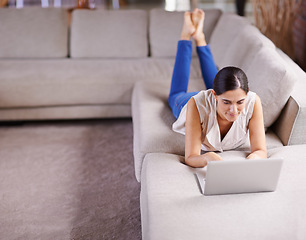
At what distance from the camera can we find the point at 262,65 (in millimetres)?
1838

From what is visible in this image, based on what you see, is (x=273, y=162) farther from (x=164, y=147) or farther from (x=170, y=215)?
(x=164, y=147)

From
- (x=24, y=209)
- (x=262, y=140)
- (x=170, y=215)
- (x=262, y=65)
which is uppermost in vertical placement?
(x=262, y=65)

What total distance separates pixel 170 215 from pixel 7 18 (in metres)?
2.47

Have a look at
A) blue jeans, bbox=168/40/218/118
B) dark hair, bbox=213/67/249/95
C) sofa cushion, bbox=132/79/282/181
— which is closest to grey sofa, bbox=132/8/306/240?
sofa cushion, bbox=132/79/282/181

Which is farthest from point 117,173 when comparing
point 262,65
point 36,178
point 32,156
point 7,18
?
point 7,18

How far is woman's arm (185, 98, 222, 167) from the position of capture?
→ 146cm

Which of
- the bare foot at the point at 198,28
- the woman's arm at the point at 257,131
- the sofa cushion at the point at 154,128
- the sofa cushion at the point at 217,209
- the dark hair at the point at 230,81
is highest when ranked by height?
the bare foot at the point at 198,28

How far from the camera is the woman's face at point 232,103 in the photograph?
135 centimetres

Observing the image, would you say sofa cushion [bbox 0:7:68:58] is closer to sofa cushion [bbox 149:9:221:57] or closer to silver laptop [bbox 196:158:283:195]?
sofa cushion [bbox 149:9:221:57]

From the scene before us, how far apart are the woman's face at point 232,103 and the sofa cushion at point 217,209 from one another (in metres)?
0.27

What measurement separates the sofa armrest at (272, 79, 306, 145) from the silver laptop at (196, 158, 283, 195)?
44 centimetres

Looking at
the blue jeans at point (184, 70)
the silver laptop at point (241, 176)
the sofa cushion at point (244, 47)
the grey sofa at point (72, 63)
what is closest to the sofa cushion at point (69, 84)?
the grey sofa at point (72, 63)

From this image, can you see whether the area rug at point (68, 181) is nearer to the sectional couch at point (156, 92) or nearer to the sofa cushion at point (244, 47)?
the sectional couch at point (156, 92)

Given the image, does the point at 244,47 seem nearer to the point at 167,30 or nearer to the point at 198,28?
the point at 198,28
